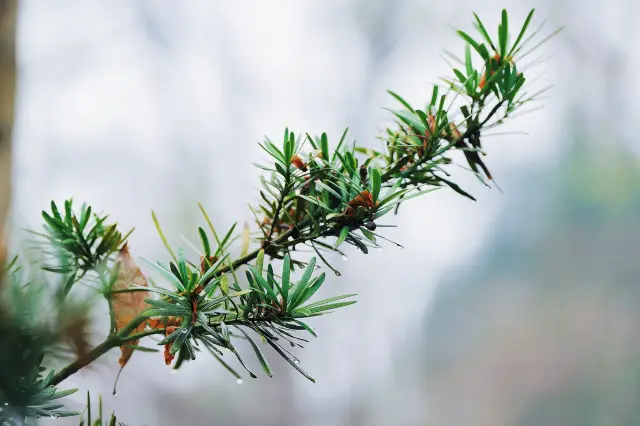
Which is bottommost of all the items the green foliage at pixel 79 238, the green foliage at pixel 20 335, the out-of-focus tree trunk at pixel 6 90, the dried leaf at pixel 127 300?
the green foliage at pixel 20 335

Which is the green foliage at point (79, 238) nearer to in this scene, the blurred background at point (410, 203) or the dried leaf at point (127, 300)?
the dried leaf at point (127, 300)

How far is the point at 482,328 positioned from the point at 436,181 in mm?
2451

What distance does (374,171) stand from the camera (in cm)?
23

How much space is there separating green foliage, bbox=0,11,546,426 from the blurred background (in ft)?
6.46

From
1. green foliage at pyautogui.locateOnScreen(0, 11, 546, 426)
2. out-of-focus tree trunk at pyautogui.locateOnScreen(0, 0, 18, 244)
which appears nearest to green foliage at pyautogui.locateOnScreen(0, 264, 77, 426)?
green foliage at pyautogui.locateOnScreen(0, 11, 546, 426)

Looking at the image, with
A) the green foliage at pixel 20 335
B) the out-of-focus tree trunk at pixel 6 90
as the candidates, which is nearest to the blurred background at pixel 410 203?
the out-of-focus tree trunk at pixel 6 90

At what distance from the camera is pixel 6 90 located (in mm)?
704

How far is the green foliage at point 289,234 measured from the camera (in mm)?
226

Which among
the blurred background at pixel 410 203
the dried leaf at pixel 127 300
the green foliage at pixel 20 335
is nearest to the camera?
the green foliage at pixel 20 335

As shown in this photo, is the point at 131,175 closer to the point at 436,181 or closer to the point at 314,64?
the point at 314,64

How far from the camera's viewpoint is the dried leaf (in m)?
0.26

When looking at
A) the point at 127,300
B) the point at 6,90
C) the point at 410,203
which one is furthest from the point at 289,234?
the point at 410,203

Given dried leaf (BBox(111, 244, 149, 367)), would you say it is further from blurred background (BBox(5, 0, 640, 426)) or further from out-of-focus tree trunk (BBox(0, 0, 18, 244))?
blurred background (BBox(5, 0, 640, 426))

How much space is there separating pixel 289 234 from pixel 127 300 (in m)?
0.08
